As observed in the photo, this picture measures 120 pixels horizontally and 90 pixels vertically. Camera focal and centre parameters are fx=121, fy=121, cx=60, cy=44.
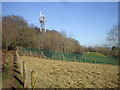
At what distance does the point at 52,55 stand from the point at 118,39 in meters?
18.0

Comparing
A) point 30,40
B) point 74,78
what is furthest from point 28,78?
point 30,40

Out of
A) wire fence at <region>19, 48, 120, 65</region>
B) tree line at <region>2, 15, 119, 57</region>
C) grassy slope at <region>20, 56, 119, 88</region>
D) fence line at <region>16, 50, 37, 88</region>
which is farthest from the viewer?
tree line at <region>2, 15, 119, 57</region>

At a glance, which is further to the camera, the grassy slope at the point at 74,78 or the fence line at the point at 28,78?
the grassy slope at the point at 74,78

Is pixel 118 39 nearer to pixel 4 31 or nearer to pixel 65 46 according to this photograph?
pixel 65 46

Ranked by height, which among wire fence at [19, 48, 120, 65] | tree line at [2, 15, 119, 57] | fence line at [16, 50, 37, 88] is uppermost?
tree line at [2, 15, 119, 57]

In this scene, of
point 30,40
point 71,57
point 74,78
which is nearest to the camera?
point 74,78

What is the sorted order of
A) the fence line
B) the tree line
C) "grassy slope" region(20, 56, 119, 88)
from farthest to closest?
the tree line
"grassy slope" region(20, 56, 119, 88)
the fence line

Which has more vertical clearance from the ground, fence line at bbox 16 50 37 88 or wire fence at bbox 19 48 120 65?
fence line at bbox 16 50 37 88

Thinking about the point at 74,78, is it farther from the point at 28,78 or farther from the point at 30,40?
the point at 30,40

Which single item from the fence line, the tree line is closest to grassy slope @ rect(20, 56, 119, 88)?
the fence line

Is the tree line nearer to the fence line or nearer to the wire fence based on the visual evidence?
the wire fence

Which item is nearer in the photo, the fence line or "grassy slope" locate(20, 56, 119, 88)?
the fence line

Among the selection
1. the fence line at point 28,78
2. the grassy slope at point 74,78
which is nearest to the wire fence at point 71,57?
the grassy slope at point 74,78

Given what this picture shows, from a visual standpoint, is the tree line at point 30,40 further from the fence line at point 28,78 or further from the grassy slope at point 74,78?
the fence line at point 28,78
